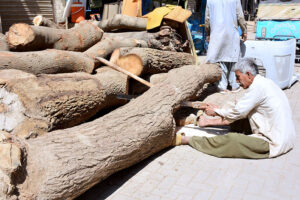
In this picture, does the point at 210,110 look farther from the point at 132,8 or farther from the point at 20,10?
the point at 20,10

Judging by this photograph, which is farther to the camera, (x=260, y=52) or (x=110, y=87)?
(x=260, y=52)

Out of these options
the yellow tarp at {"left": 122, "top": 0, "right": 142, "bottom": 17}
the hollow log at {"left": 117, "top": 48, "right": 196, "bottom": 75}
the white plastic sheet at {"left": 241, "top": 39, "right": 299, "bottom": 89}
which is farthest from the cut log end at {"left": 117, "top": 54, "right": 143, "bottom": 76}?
the yellow tarp at {"left": 122, "top": 0, "right": 142, "bottom": 17}

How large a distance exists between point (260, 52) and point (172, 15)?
6.93 feet

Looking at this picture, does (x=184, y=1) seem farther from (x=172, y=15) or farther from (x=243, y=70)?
(x=243, y=70)

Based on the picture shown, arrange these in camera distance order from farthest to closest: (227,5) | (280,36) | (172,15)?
(280,36) → (172,15) → (227,5)

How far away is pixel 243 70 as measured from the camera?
11.2ft

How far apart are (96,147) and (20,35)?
2.73m

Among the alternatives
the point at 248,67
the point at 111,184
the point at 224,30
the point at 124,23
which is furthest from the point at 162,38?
the point at 111,184

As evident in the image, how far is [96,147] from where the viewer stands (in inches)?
109

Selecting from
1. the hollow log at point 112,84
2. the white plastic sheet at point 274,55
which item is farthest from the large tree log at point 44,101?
the white plastic sheet at point 274,55

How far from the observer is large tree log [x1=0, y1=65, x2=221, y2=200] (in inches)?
91.3

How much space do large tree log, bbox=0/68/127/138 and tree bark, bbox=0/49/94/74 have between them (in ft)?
1.29

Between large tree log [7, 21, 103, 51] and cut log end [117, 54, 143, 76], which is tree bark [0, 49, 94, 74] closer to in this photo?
large tree log [7, 21, 103, 51]

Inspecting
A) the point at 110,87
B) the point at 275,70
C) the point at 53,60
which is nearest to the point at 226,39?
the point at 275,70
